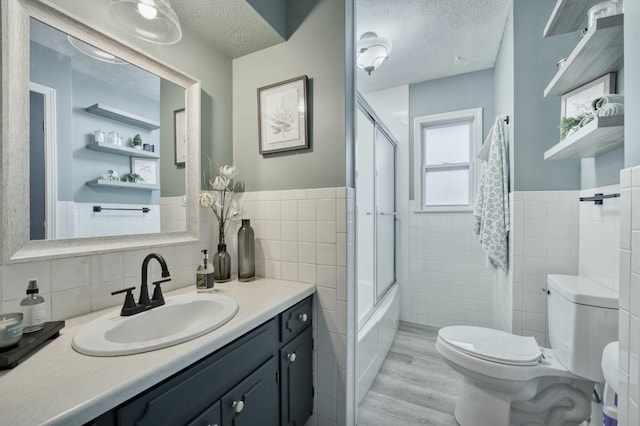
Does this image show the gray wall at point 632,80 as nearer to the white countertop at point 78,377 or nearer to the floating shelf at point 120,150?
the white countertop at point 78,377

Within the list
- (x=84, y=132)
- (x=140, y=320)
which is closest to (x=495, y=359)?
(x=140, y=320)

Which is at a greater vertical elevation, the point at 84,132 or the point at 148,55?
the point at 148,55

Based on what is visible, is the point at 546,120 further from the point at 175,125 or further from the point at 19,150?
the point at 19,150

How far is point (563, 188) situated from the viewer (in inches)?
62.7

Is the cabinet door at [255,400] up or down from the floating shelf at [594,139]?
down

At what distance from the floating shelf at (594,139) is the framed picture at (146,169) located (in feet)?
5.83

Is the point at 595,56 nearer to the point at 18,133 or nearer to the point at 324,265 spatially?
the point at 324,265

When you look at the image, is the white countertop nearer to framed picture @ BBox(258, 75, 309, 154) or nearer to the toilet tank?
framed picture @ BBox(258, 75, 309, 154)

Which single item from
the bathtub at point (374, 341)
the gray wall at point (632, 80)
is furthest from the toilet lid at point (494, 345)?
the gray wall at point (632, 80)

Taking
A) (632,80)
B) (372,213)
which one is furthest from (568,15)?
(372,213)

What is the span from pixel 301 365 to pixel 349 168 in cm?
99

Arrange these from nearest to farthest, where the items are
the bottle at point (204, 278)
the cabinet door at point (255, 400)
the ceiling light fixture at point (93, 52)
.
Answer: the cabinet door at point (255, 400) → the ceiling light fixture at point (93, 52) → the bottle at point (204, 278)

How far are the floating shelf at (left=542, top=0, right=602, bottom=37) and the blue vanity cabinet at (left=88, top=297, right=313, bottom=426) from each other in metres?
1.67

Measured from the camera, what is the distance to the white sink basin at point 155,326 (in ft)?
2.28
